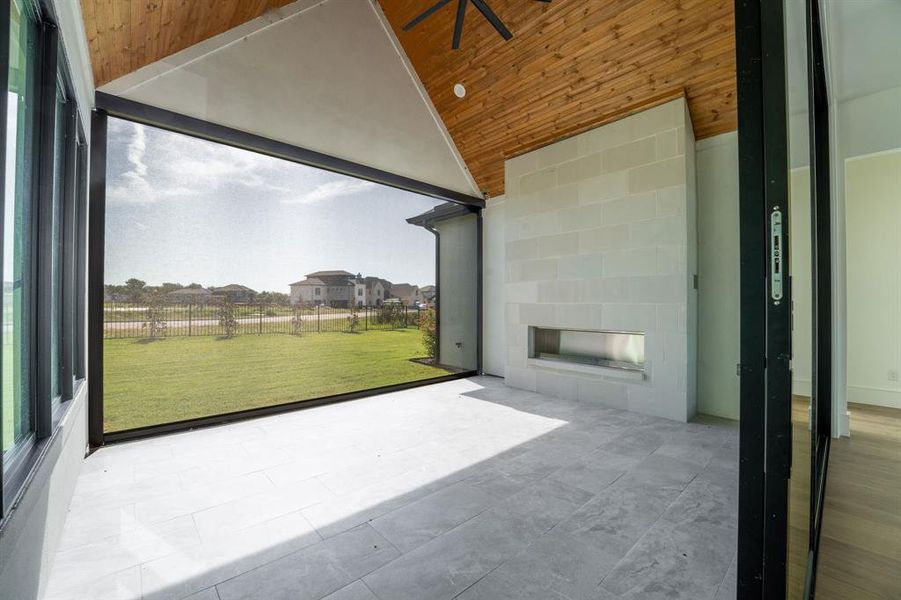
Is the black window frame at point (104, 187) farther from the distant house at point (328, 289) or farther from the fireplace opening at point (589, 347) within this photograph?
the fireplace opening at point (589, 347)

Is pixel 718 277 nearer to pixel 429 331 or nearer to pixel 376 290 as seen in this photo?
pixel 429 331

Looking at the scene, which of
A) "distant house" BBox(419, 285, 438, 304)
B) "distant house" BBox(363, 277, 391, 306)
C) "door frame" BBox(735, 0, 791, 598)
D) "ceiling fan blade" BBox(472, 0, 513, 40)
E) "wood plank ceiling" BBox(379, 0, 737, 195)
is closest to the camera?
"door frame" BBox(735, 0, 791, 598)

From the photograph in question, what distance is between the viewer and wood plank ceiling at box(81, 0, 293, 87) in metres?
2.32

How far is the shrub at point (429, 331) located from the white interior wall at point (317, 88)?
1866mm

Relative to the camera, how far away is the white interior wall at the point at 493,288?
569 cm

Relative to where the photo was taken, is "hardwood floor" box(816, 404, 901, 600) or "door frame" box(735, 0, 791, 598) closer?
"door frame" box(735, 0, 791, 598)

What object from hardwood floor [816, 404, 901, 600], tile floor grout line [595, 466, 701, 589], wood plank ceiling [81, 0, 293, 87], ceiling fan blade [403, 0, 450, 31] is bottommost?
hardwood floor [816, 404, 901, 600]

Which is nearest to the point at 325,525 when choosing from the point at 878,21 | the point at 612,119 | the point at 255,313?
the point at 255,313

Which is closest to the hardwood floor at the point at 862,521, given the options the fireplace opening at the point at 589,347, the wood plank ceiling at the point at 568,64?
the fireplace opening at the point at 589,347

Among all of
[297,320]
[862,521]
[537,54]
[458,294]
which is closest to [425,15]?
[537,54]

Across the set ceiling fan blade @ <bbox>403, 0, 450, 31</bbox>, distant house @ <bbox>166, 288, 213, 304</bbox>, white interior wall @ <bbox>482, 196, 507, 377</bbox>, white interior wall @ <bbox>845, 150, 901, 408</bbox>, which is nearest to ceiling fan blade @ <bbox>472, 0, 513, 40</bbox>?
ceiling fan blade @ <bbox>403, 0, 450, 31</bbox>

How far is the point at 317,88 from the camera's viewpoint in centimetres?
406

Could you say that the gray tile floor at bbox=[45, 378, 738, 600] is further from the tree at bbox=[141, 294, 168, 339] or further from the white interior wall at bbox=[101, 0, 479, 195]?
the white interior wall at bbox=[101, 0, 479, 195]

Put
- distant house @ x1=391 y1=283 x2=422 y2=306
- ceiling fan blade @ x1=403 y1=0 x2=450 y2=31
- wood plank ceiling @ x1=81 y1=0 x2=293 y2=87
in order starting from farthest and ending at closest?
distant house @ x1=391 y1=283 x2=422 y2=306 < ceiling fan blade @ x1=403 y1=0 x2=450 y2=31 < wood plank ceiling @ x1=81 y1=0 x2=293 y2=87
